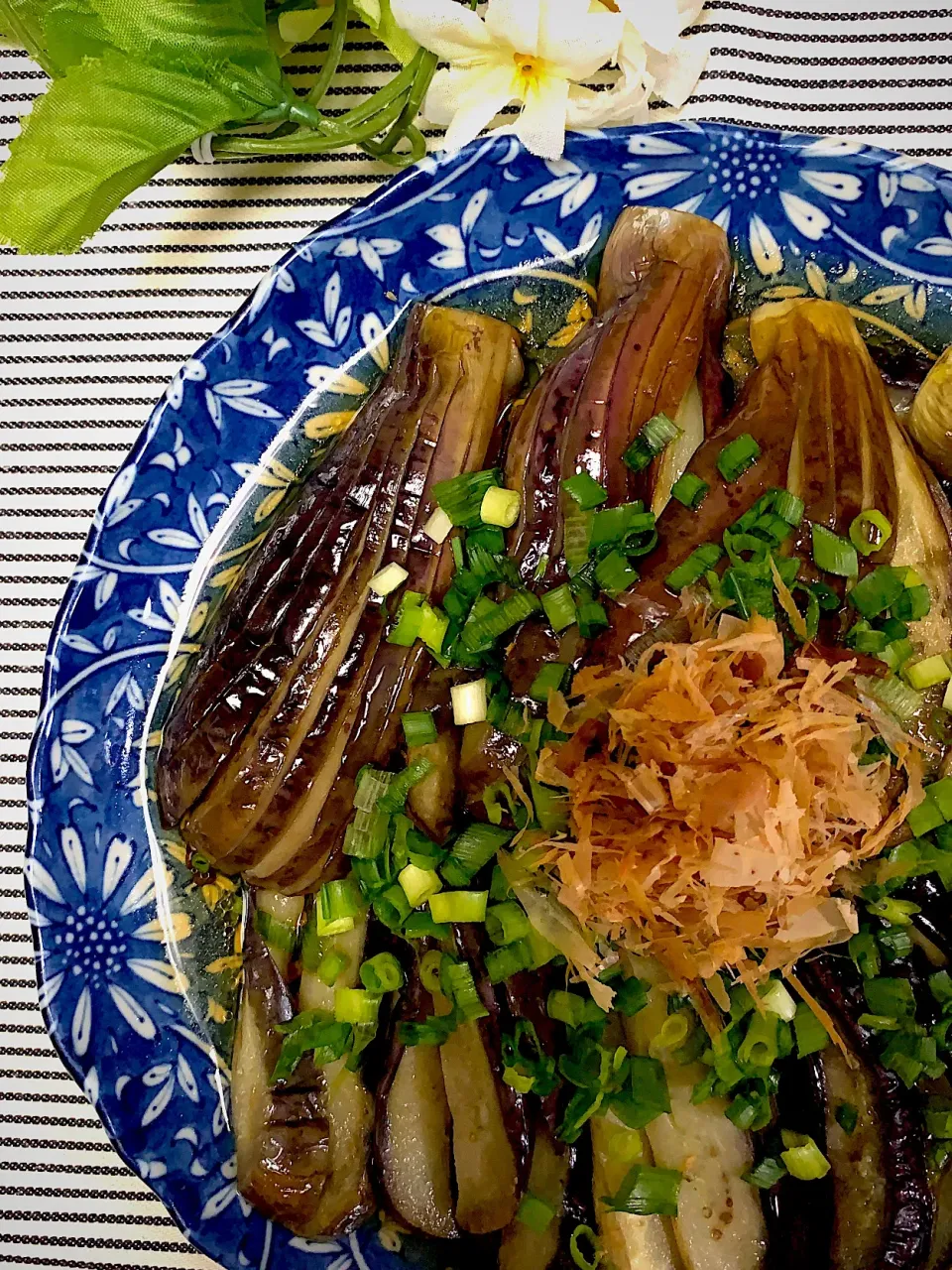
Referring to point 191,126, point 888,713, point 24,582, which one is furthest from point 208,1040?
point 191,126

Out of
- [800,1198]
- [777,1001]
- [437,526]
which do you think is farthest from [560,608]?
[800,1198]

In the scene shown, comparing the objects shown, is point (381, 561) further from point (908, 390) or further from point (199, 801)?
point (908, 390)

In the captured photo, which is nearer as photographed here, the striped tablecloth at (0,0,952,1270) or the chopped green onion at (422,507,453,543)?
the chopped green onion at (422,507,453,543)

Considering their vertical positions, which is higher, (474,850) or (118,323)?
(118,323)

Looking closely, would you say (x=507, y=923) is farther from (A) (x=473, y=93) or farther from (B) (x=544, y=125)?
(A) (x=473, y=93)

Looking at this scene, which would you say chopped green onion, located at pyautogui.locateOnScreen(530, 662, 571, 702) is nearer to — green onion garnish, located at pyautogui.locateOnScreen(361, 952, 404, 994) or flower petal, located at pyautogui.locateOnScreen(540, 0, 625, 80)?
green onion garnish, located at pyautogui.locateOnScreen(361, 952, 404, 994)

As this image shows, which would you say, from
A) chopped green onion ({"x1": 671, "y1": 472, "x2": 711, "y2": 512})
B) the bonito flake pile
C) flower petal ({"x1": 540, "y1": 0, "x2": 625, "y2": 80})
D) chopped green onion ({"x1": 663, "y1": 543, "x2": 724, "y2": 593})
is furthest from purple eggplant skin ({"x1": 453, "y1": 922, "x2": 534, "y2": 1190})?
flower petal ({"x1": 540, "y1": 0, "x2": 625, "y2": 80})
